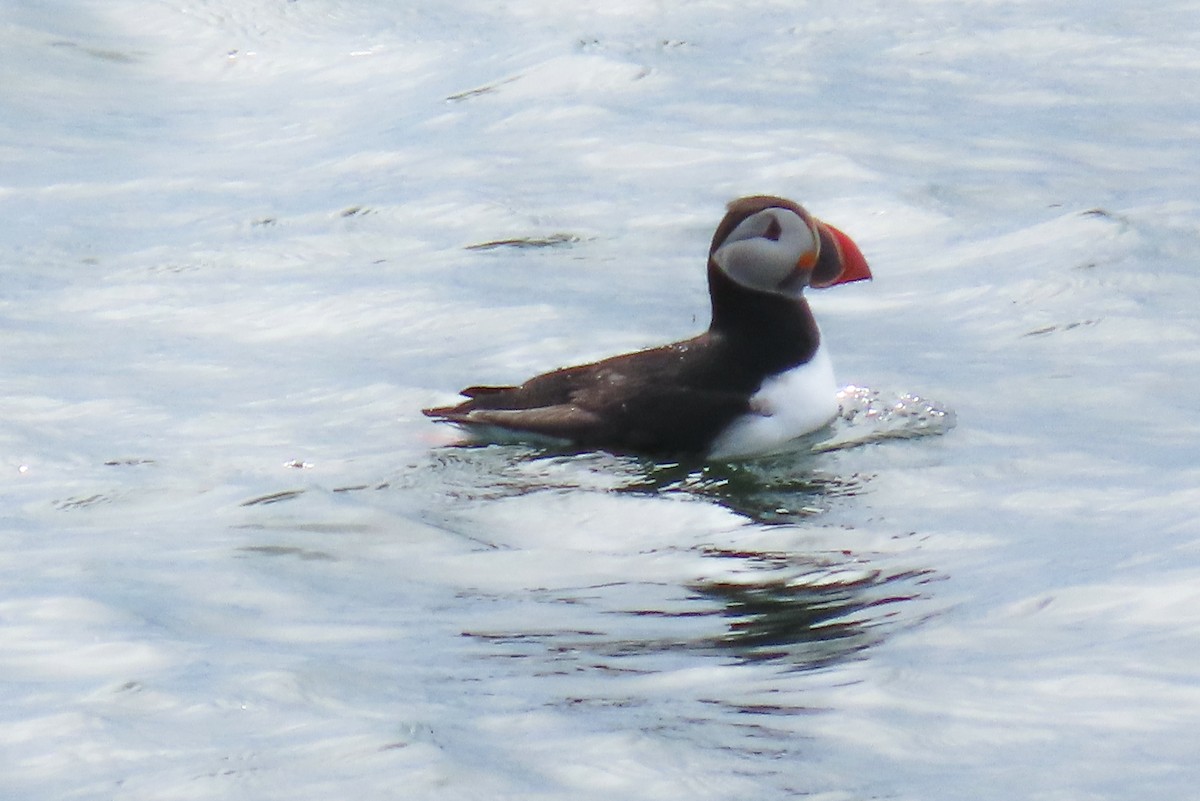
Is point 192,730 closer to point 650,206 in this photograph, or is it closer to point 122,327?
point 122,327

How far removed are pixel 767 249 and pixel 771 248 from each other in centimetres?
2

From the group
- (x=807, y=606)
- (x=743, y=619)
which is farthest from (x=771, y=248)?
(x=743, y=619)

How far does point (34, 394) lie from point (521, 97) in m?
4.95

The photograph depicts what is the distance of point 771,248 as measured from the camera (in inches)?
280

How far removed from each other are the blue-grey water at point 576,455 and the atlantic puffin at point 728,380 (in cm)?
13

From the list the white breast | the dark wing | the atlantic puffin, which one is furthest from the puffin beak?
the dark wing

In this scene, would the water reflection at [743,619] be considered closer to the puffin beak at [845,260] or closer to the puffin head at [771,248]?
the puffin head at [771,248]

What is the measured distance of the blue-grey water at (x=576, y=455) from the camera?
4.39m

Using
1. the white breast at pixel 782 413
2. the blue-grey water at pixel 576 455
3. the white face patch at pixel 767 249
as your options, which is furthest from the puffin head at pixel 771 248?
the blue-grey water at pixel 576 455

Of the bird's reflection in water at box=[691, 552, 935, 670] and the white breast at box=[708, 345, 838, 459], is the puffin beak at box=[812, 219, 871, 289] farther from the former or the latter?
the bird's reflection in water at box=[691, 552, 935, 670]

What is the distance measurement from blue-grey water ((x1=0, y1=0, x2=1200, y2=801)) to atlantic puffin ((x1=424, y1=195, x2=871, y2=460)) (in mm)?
132

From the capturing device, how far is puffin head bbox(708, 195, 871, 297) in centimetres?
709

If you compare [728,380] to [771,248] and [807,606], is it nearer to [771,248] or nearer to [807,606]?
[771,248]

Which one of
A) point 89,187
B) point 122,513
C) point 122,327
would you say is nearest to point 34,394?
point 122,327
